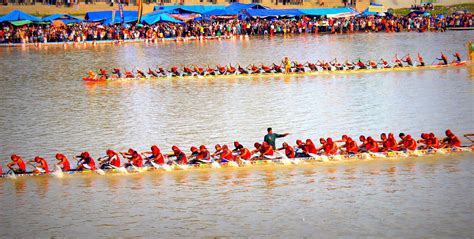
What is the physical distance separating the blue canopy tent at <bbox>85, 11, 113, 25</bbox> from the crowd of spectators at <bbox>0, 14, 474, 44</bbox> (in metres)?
0.72

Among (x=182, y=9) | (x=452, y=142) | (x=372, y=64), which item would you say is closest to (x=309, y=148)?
(x=452, y=142)

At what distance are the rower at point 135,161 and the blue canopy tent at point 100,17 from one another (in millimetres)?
40383

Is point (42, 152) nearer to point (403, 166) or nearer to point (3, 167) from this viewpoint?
point (3, 167)

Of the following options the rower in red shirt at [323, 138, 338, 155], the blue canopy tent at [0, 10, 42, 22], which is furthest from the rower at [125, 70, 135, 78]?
the blue canopy tent at [0, 10, 42, 22]

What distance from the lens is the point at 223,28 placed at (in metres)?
58.3

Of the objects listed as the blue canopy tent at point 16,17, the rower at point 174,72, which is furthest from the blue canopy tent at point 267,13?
the rower at point 174,72

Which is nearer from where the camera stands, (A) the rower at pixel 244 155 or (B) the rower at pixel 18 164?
(B) the rower at pixel 18 164

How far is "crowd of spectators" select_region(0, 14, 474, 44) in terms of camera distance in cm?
5506

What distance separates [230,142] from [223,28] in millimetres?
36872

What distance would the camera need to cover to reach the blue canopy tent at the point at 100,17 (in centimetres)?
5858

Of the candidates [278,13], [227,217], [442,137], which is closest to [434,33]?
[278,13]

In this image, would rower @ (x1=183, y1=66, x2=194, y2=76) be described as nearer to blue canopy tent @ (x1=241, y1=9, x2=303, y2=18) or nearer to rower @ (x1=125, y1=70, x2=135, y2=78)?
rower @ (x1=125, y1=70, x2=135, y2=78)

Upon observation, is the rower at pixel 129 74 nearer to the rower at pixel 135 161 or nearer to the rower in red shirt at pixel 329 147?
the rower at pixel 135 161

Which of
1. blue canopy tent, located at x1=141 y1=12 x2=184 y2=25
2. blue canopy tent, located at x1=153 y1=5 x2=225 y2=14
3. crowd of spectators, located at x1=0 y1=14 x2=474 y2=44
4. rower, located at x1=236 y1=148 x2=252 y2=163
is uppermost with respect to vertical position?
blue canopy tent, located at x1=153 y1=5 x2=225 y2=14
